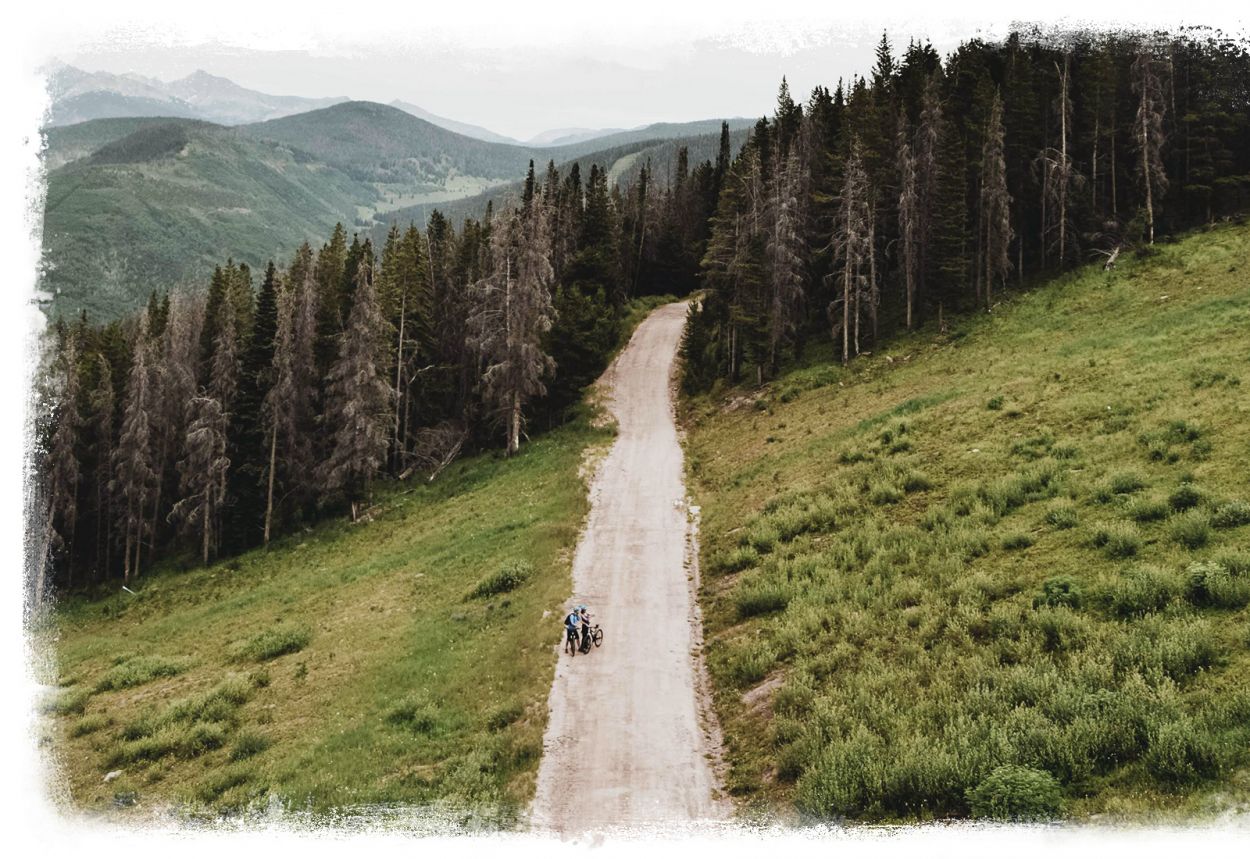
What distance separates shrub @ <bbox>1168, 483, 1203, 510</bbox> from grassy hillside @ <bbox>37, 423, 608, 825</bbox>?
14391mm

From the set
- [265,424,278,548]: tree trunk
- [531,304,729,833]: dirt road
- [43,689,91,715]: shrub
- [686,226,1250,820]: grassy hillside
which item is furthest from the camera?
[265,424,278,548]: tree trunk

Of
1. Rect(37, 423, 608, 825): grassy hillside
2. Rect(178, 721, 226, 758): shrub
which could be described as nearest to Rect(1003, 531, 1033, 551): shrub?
Rect(37, 423, 608, 825): grassy hillside

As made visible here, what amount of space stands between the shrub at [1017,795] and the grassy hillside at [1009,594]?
3cm

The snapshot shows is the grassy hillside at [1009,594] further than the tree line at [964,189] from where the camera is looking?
No

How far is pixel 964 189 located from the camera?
4794cm

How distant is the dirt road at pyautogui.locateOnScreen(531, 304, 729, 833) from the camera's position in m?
12.3

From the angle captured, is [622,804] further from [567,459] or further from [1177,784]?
[567,459]

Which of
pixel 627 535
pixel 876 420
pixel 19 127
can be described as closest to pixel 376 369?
pixel 627 535

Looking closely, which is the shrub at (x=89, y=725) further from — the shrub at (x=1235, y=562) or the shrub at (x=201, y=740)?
the shrub at (x=1235, y=562)

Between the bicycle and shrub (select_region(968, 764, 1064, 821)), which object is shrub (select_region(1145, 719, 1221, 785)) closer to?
shrub (select_region(968, 764, 1064, 821))

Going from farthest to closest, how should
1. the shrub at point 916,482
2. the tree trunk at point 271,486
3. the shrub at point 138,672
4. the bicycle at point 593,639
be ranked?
1. the tree trunk at point 271,486
2. the shrub at point 138,672
3. the shrub at point 916,482
4. the bicycle at point 593,639

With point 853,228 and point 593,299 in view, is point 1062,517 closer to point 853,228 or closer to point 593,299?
point 853,228

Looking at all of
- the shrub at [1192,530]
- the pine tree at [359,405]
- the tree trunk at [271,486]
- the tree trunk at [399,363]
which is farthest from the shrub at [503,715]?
the tree trunk at [399,363]

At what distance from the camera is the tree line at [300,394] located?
46.1 meters
